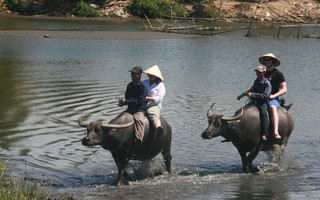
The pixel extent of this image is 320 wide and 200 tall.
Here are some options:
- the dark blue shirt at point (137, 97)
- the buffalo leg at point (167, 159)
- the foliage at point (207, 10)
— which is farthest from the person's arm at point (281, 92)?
the foliage at point (207, 10)

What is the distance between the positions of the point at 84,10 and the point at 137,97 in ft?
218

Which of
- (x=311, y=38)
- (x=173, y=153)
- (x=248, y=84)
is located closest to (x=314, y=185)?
(x=173, y=153)

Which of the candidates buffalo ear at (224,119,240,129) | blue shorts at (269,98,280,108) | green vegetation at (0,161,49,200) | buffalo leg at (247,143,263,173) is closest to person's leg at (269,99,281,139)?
blue shorts at (269,98,280,108)

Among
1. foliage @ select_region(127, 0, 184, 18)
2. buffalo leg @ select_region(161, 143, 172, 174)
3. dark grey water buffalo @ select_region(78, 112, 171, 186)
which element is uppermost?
dark grey water buffalo @ select_region(78, 112, 171, 186)

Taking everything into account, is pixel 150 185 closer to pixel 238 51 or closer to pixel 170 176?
pixel 170 176

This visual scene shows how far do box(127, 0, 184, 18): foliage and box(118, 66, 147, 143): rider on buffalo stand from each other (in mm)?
63054

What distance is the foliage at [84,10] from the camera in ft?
257

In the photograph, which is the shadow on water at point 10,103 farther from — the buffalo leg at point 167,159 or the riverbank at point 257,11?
the riverbank at point 257,11

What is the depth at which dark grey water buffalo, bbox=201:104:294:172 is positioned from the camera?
1378 centimetres

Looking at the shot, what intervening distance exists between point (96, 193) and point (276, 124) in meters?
3.87

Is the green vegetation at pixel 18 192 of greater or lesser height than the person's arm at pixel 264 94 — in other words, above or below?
below

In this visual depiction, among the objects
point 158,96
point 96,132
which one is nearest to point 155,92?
point 158,96

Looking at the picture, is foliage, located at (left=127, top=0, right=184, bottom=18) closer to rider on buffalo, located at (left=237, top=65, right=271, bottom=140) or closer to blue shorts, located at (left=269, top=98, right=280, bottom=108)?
blue shorts, located at (left=269, top=98, right=280, bottom=108)

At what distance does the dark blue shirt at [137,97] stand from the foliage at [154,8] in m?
63.0
